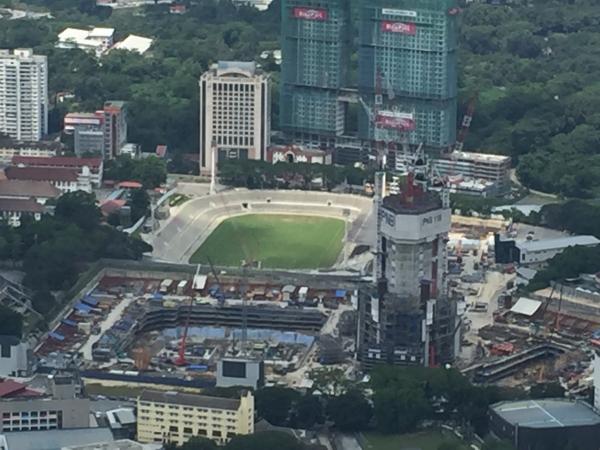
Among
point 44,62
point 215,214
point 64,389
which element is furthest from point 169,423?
point 44,62

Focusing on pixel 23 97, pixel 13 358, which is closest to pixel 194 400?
pixel 13 358

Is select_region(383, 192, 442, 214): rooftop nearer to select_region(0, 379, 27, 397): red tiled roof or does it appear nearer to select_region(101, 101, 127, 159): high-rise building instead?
select_region(0, 379, 27, 397): red tiled roof

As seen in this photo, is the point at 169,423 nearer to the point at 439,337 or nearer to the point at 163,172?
the point at 439,337

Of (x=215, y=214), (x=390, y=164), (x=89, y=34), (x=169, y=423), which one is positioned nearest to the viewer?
(x=169, y=423)

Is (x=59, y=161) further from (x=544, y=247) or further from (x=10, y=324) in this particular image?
(x=10, y=324)

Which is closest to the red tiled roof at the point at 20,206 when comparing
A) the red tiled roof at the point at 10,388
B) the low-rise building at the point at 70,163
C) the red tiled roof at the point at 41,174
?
the red tiled roof at the point at 41,174

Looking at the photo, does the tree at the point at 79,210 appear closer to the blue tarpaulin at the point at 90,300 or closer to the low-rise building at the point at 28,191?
the low-rise building at the point at 28,191
